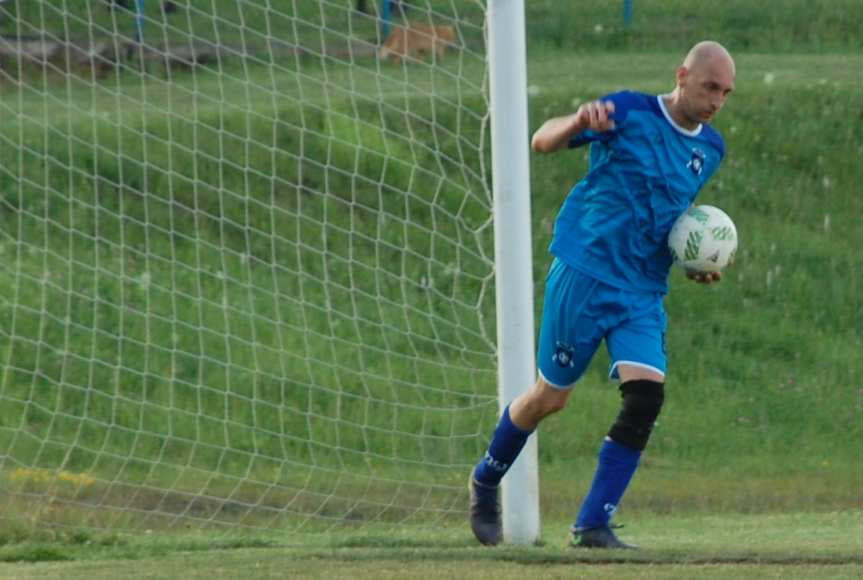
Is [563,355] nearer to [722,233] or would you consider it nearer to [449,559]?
[722,233]

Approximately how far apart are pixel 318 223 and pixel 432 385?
1.89 m

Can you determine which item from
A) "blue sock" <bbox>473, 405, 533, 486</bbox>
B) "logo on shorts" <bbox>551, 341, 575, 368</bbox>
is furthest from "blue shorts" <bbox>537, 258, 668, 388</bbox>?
"blue sock" <bbox>473, 405, 533, 486</bbox>

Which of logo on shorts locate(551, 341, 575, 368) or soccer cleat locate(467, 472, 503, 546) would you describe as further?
soccer cleat locate(467, 472, 503, 546)

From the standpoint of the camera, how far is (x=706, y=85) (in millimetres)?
6488

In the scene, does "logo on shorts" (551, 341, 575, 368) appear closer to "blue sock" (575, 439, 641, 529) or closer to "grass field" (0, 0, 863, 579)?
"blue sock" (575, 439, 641, 529)

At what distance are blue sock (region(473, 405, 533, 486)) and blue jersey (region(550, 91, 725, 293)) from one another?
0.68 m

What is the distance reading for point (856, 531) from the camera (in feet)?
25.8

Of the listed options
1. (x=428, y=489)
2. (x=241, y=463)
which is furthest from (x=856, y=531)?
(x=241, y=463)

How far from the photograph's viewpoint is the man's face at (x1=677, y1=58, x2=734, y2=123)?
6484mm

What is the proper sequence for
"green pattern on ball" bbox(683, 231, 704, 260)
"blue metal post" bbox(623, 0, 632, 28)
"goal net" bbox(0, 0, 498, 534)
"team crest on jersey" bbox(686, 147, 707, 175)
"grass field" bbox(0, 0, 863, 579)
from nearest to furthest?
"green pattern on ball" bbox(683, 231, 704, 260), "team crest on jersey" bbox(686, 147, 707, 175), "grass field" bbox(0, 0, 863, 579), "goal net" bbox(0, 0, 498, 534), "blue metal post" bbox(623, 0, 632, 28)

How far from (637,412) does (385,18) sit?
164 inches

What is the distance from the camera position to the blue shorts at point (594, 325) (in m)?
6.56

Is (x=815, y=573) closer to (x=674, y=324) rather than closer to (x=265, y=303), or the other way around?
(x=265, y=303)

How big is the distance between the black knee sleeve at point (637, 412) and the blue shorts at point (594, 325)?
0.25ft
